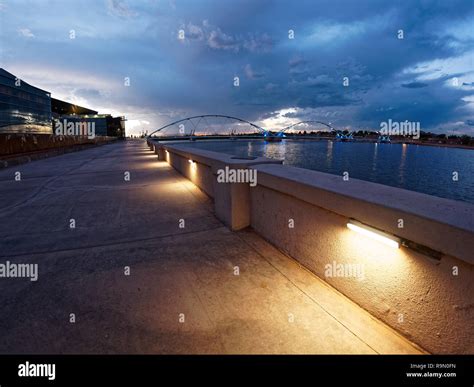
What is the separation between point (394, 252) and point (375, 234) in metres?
0.27

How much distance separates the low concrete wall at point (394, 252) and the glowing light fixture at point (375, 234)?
0.18ft

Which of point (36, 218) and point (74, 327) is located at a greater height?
point (36, 218)

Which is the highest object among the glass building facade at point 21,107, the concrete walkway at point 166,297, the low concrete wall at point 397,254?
the glass building facade at point 21,107

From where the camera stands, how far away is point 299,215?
4.41m

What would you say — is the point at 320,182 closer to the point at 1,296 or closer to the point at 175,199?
the point at 1,296

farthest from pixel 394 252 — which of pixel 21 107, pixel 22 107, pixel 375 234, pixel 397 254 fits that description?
pixel 22 107

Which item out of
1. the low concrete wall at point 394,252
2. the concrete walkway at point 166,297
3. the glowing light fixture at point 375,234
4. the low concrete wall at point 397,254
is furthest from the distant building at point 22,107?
the glowing light fixture at point 375,234

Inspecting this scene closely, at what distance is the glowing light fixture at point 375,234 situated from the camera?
2770 mm

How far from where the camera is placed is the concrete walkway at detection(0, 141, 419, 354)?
9.20 ft

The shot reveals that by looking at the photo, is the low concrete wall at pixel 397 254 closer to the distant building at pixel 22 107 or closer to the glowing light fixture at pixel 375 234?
the glowing light fixture at pixel 375 234

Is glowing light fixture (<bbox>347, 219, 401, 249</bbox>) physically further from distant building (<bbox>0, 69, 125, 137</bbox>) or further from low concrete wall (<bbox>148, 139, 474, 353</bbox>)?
distant building (<bbox>0, 69, 125, 137</bbox>)

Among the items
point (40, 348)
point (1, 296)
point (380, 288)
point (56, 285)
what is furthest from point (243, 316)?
point (1, 296)

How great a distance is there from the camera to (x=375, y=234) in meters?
2.96
